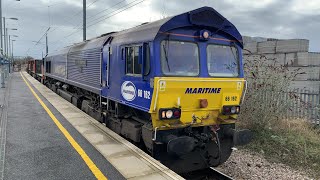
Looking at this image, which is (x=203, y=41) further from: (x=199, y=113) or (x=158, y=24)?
(x=199, y=113)

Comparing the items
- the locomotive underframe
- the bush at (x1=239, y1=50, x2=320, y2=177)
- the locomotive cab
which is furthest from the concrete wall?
the locomotive underframe

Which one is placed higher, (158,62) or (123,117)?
(158,62)

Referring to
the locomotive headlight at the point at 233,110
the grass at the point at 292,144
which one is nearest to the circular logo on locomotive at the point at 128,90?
the locomotive headlight at the point at 233,110

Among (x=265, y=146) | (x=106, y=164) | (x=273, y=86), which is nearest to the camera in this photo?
(x=106, y=164)

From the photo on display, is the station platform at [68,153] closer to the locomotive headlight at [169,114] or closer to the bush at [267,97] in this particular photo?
the locomotive headlight at [169,114]

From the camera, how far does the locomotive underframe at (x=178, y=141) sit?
626cm

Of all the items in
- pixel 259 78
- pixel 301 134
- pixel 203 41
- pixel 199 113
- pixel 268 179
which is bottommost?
pixel 268 179

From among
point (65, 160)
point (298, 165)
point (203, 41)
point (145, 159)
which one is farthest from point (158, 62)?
point (298, 165)

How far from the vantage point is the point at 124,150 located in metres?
6.67

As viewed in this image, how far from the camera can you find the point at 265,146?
8820mm

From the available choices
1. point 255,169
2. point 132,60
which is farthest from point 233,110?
point 132,60

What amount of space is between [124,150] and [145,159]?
0.77 m

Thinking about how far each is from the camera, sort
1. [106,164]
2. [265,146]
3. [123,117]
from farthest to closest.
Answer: [265,146], [123,117], [106,164]

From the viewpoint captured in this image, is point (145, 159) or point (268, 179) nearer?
point (145, 159)
